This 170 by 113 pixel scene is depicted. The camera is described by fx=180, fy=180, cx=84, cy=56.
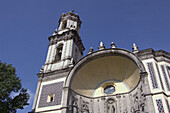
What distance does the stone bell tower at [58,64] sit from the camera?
15078 millimetres

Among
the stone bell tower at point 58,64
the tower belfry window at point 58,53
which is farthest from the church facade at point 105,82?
the tower belfry window at point 58,53

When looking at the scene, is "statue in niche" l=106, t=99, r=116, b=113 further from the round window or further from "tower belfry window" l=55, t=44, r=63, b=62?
"tower belfry window" l=55, t=44, r=63, b=62

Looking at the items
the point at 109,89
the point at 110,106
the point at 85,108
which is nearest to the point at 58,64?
the point at 85,108

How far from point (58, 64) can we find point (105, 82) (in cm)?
513

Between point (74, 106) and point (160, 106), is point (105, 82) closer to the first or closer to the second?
point (74, 106)

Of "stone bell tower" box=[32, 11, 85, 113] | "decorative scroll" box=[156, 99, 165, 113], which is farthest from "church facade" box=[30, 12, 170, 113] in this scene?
"decorative scroll" box=[156, 99, 165, 113]

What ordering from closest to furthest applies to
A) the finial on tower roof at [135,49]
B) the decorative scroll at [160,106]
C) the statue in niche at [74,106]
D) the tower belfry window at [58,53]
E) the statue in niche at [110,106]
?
the decorative scroll at [160,106] → the statue in niche at [74,106] → the statue in niche at [110,106] → the finial on tower roof at [135,49] → the tower belfry window at [58,53]

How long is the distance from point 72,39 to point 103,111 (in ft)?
29.3

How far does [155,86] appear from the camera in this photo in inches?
475

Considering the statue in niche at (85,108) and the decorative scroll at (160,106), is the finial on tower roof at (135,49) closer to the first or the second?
the decorative scroll at (160,106)

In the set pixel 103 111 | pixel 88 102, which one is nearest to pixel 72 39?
pixel 88 102

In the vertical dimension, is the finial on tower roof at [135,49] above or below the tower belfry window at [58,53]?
below

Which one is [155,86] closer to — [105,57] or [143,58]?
[143,58]

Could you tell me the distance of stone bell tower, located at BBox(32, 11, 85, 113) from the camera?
15.1 meters
